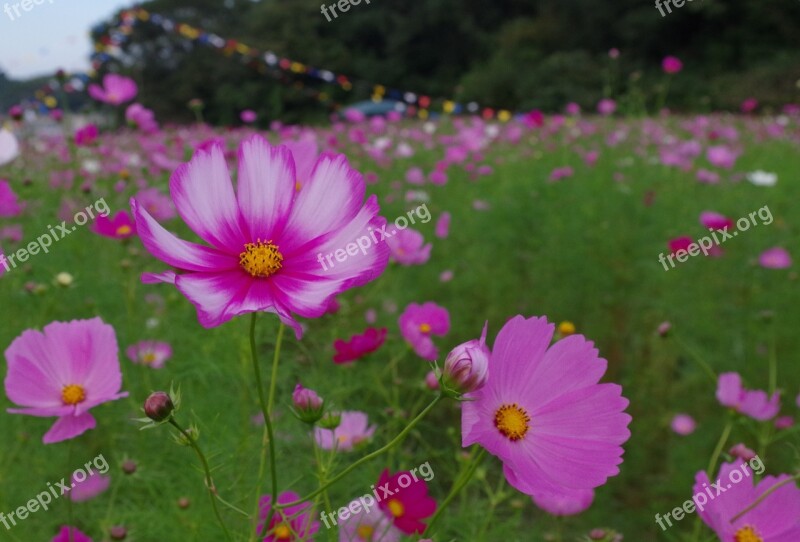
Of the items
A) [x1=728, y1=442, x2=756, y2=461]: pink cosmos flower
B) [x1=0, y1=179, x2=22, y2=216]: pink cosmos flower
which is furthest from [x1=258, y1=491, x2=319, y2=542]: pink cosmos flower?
[x1=0, y1=179, x2=22, y2=216]: pink cosmos flower

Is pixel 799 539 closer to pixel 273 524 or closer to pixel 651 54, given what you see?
pixel 273 524

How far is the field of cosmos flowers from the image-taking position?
430mm

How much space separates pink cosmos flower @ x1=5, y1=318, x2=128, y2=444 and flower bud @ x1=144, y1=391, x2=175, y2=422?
228 millimetres

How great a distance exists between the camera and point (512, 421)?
433 millimetres

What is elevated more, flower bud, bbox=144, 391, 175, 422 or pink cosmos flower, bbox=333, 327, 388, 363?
flower bud, bbox=144, 391, 175, 422

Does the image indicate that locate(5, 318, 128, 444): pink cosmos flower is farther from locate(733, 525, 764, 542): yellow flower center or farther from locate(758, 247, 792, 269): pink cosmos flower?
locate(758, 247, 792, 269): pink cosmos flower

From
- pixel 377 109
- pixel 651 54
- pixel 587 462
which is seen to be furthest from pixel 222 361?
pixel 651 54

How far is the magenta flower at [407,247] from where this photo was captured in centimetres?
118

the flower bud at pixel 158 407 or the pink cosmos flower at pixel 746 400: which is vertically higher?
the flower bud at pixel 158 407

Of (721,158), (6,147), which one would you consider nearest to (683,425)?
(6,147)

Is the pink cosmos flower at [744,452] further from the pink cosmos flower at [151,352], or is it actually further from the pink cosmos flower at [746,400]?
the pink cosmos flower at [151,352]

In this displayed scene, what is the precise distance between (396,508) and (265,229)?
0.30 meters

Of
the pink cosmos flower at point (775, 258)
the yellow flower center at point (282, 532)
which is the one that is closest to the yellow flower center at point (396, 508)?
the yellow flower center at point (282, 532)

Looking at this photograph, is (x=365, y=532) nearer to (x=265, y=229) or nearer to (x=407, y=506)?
(x=407, y=506)
